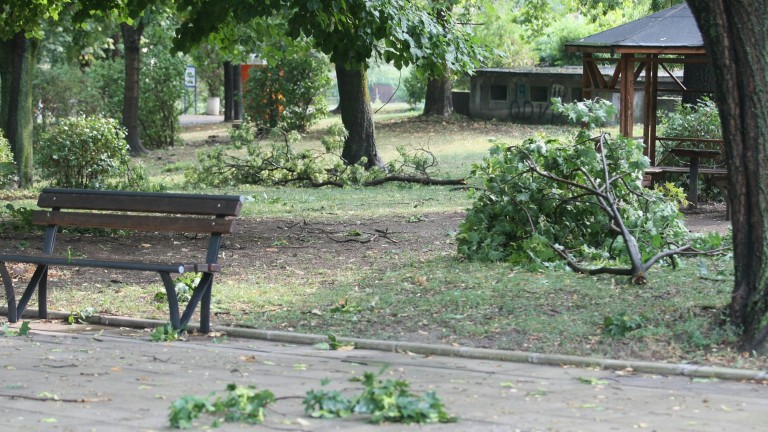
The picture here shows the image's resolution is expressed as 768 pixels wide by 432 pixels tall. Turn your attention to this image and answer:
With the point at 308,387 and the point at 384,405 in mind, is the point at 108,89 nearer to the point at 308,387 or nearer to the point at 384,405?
the point at 308,387

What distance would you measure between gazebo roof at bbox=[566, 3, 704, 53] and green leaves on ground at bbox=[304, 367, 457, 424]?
35.8 ft

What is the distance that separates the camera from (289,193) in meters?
16.7

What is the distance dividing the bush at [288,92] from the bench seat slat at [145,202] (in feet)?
→ 68.4

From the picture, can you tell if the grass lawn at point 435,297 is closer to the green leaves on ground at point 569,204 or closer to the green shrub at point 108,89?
the green leaves on ground at point 569,204

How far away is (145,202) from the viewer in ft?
24.9

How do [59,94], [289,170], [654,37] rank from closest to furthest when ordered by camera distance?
[654,37] < [289,170] < [59,94]

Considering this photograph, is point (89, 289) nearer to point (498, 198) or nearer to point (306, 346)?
point (306, 346)

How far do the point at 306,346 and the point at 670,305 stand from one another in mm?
2464

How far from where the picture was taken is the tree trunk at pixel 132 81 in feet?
84.9

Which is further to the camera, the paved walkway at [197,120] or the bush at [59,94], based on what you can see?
the paved walkway at [197,120]

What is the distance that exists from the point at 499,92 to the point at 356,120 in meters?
12.6

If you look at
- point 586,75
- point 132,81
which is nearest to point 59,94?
point 132,81

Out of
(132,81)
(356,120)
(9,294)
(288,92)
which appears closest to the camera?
(9,294)

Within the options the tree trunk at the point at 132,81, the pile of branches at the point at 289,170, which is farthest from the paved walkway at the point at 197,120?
the pile of branches at the point at 289,170
